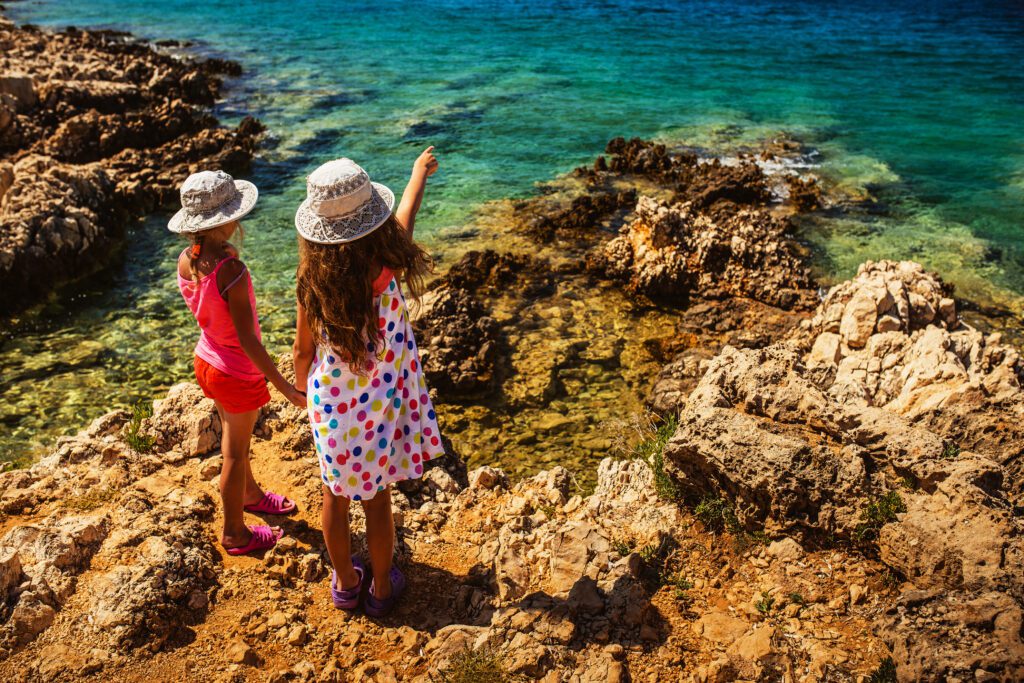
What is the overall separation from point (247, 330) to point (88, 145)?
48.0ft

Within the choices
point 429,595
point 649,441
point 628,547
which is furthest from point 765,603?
point 649,441

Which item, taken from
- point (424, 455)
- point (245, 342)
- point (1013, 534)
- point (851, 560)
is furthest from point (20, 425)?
point (1013, 534)

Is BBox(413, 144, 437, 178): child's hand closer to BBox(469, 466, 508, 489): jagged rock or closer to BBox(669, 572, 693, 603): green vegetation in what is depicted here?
BBox(469, 466, 508, 489): jagged rock

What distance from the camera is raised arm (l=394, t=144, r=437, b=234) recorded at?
391 cm

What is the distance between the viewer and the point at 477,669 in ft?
11.9

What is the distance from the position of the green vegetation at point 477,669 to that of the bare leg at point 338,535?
0.91m

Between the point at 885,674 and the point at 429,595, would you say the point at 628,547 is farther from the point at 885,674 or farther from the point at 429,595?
the point at 885,674

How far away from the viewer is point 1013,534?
396 cm

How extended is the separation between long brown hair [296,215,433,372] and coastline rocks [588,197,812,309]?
7.06m

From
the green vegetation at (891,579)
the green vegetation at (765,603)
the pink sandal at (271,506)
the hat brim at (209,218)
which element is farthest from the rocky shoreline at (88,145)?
the green vegetation at (891,579)

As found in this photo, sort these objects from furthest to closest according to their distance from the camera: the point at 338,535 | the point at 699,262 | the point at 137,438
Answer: the point at 699,262, the point at 137,438, the point at 338,535

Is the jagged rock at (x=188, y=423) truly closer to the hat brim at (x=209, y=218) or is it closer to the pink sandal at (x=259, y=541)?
the pink sandal at (x=259, y=541)

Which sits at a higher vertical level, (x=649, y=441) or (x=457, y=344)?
(x=649, y=441)

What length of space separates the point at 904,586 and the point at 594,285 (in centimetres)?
698
